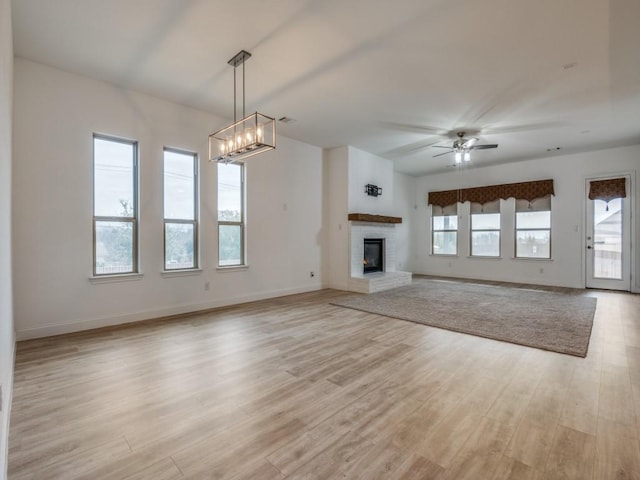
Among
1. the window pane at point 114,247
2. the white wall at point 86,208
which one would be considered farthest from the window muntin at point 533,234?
the window pane at point 114,247

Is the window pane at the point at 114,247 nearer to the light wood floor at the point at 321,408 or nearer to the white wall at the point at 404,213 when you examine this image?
the light wood floor at the point at 321,408

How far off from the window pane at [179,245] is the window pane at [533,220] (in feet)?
26.0

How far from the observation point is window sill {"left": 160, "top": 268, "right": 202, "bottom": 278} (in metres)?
4.61

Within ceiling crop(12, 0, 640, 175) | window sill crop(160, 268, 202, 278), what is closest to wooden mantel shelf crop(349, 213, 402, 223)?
ceiling crop(12, 0, 640, 175)

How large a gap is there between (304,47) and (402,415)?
3.53 meters

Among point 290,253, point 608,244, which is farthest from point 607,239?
point 290,253

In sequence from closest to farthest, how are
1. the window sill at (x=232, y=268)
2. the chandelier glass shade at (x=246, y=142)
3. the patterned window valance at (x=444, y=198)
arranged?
the chandelier glass shade at (x=246, y=142) < the window sill at (x=232, y=268) < the patterned window valance at (x=444, y=198)

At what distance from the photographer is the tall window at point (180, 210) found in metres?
4.74

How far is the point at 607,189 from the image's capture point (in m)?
6.86

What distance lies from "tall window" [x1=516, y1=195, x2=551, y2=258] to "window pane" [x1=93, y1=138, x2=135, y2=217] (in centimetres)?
868

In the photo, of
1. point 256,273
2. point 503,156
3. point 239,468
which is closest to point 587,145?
point 503,156

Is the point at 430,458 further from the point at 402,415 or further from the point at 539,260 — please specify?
the point at 539,260

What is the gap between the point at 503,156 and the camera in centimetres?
758

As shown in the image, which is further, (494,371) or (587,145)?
(587,145)
